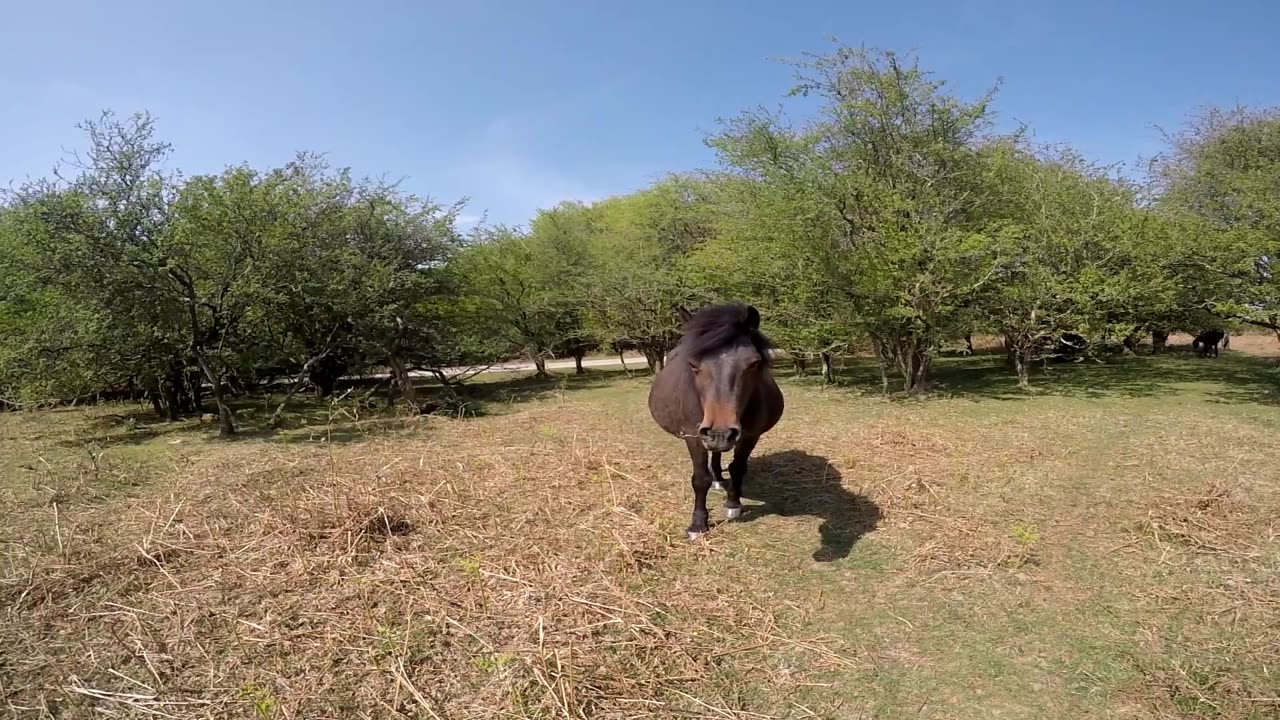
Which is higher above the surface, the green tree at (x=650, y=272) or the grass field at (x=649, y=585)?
the green tree at (x=650, y=272)

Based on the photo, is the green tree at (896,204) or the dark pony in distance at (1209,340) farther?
the dark pony in distance at (1209,340)

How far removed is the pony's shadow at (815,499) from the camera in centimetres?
561

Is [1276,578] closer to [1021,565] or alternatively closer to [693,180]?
[1021,565]

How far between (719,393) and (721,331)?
24.5 inches

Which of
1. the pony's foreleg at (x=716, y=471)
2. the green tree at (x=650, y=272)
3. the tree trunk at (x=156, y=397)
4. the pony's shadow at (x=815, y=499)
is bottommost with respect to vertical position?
the pony's shadow at (x=815, y=499)

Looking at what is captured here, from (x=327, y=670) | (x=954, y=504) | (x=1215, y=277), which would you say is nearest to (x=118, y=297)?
(x=327, y=670)

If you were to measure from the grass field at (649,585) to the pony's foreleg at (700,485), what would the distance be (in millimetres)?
177

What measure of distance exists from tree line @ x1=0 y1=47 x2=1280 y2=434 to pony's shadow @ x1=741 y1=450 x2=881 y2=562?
6.34 m

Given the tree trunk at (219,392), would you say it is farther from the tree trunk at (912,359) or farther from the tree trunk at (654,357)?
the tree trunk at (912,359)

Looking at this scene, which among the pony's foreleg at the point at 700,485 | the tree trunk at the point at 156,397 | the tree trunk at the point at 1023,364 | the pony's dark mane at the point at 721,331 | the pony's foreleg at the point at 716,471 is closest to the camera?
the pony's dark mane at the point at 721,331

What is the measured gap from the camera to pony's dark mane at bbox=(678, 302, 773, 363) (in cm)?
477

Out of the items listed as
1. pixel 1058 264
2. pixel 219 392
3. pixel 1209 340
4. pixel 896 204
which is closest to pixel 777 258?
pixel 896 204

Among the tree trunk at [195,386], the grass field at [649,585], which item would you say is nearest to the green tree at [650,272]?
the tree trunk at [195,386]

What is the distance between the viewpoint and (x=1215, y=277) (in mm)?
13469
